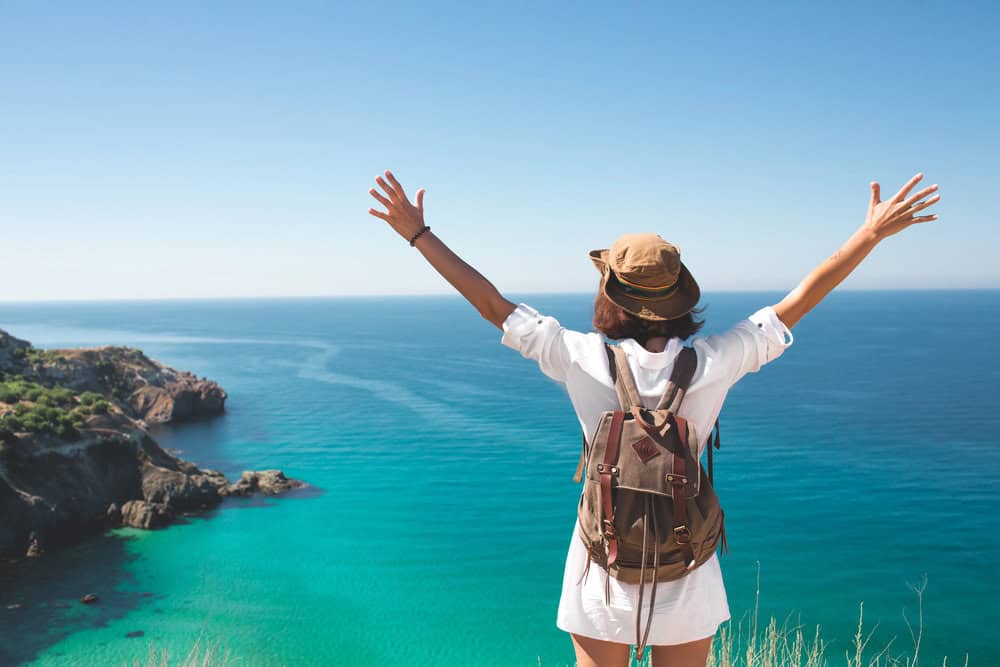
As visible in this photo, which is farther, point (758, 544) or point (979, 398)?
point (979, 398)

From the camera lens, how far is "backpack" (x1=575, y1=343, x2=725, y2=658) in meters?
2.11

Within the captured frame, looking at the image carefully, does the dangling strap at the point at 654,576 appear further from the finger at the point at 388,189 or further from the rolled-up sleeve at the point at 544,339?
the finger at the point at 388,189

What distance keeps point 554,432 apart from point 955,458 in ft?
82.6

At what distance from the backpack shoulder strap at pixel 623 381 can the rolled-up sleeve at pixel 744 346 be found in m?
0.25

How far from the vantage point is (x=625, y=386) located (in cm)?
215

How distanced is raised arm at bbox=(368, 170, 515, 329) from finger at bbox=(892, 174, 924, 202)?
1.51 m

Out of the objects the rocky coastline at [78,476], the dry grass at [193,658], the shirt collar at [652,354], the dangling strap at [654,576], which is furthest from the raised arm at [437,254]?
the rocky coastline at [78,476]

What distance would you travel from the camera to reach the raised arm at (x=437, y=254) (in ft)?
7.75

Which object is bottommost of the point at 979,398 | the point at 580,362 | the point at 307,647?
the point at 307,647

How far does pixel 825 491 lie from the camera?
36.4 metres

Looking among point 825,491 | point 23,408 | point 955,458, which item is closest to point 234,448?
point 23,408

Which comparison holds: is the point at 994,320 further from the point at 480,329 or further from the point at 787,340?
the point at 787,340

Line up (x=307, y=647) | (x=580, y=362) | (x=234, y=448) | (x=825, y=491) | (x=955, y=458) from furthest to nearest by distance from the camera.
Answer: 1. (x=234, y=448)
2. (x=955, y=458)
3. (x=825, y=491)
4. (x=307, y=647)
5. (x=580, y=362)

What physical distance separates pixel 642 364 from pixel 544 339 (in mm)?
323
